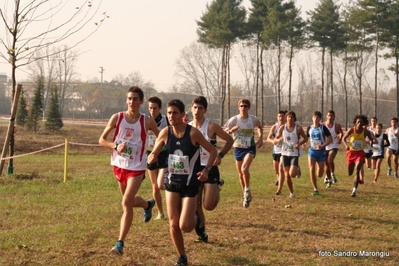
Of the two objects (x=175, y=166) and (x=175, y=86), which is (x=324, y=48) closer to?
(x=175, y=86)

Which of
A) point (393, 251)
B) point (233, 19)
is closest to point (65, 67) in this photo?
point (233, 19)

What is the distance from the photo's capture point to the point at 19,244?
320 inches

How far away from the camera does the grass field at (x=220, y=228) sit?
25.1 feet

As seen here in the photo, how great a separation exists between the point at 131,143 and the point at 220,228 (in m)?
2.61

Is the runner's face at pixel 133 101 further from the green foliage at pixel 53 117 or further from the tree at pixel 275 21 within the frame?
the tree at pixel 275 21

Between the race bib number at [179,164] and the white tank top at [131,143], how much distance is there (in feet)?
3.05

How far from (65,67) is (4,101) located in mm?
11750

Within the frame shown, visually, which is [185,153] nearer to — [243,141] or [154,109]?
[154,109]

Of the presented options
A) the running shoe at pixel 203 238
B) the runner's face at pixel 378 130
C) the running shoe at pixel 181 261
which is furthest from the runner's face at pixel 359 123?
the running shoe at pixel 181 261

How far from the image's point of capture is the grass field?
25.1ft

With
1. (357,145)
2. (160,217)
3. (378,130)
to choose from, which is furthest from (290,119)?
(378,130)

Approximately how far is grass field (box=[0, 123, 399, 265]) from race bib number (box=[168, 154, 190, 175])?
1210mm

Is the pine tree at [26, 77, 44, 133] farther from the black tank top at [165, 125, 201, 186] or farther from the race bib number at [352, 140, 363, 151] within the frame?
the black tank top at [165, 125, 201, 186]

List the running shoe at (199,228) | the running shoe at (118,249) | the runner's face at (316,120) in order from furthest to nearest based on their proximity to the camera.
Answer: the runner's face at (316,120) → the running shoe at (199,228) → the running shoe at (118,249)
